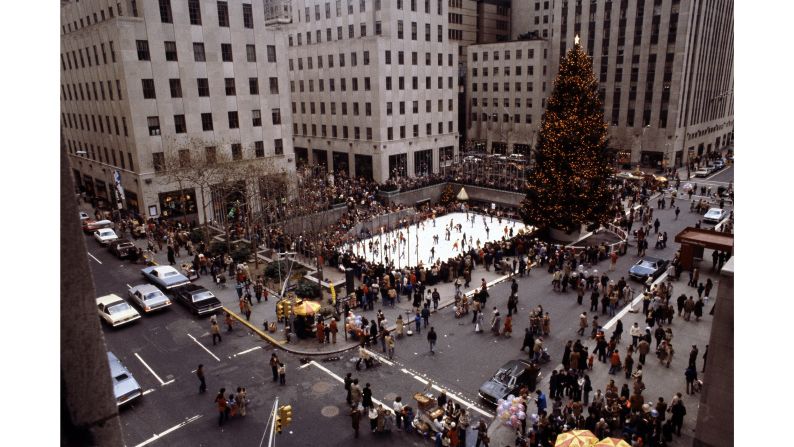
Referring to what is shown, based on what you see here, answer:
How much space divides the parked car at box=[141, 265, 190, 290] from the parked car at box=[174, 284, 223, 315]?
140 centimetres

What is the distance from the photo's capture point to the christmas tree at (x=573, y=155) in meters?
35.4

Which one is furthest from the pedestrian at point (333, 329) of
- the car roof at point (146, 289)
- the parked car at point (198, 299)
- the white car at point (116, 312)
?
the car roof at point (146, 289)

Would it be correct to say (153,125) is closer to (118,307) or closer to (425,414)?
(118,307)

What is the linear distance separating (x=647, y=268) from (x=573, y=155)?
983 cm

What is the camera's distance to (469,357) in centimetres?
2206

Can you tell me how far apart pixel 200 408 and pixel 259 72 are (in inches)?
1431

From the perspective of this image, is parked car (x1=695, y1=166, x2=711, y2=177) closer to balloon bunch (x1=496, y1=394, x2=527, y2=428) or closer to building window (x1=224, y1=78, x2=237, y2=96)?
building window (x1=224, y1=78, x2=237, y2=96)

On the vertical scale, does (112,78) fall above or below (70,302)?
above

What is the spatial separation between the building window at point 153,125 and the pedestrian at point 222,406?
1237 inches

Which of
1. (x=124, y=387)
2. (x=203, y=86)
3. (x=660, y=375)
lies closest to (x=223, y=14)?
(x=203, y=86)

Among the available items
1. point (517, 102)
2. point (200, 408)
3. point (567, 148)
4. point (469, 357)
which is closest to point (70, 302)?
point (200, 408)

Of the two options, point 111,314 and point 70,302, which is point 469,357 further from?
point 70,302

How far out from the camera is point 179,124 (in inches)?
1700

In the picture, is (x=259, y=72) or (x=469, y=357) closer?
(x=469, y=357)
